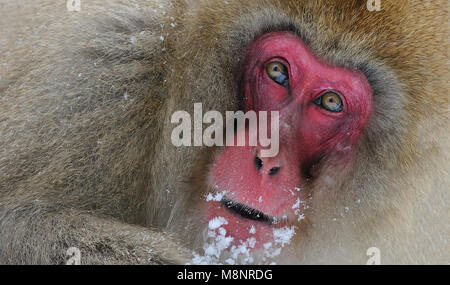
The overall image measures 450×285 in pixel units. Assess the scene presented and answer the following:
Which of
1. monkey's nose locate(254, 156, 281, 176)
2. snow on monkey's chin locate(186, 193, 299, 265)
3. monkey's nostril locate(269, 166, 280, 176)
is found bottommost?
snow on monkey's chin locate(186, 193, 299, 265)

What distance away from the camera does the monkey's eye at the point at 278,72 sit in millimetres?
2742

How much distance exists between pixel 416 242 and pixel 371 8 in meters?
1.21

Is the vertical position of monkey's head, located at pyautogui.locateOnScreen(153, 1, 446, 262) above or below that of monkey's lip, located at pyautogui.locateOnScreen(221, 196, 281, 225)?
above

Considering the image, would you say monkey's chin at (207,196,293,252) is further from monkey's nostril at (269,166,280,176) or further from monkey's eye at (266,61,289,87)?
monkey's eye at (266,61,289,87)

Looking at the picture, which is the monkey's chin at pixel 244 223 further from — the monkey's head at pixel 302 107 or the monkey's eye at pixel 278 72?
the monkey's eye at pixel 278 72

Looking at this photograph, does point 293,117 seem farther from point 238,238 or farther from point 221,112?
point 238,238

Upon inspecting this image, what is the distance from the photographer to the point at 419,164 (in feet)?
9.04

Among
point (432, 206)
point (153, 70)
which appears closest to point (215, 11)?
point (153, 70)

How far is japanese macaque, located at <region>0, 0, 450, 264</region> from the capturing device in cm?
261

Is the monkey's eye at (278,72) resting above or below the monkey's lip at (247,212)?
above

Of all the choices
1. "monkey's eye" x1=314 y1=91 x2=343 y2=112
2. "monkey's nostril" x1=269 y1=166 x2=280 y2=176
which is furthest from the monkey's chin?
"monkey's eye" x1=314 y1=91 x2=343 y2=112

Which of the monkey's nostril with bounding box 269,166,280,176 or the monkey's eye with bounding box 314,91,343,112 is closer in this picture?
the monkey's nostril with bounding box 269,166,280,176

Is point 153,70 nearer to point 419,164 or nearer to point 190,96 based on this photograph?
point 190,96

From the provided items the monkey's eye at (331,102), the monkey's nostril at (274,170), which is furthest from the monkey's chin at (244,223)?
the monkey's eye at (331,102)
